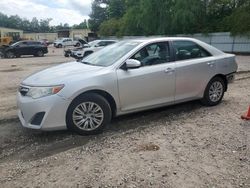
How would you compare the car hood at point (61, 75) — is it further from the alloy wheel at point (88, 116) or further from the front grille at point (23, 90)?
the alloy wheel at point (88, 116)

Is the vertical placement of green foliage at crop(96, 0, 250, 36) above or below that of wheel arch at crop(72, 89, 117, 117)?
above

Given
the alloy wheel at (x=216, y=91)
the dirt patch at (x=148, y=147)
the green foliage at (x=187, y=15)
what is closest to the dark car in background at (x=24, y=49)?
the green foliage at (x=187, y=15)

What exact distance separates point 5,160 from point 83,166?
1151 millimetres

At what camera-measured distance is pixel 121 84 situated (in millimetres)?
5445

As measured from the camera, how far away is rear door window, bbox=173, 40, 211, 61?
250 inches

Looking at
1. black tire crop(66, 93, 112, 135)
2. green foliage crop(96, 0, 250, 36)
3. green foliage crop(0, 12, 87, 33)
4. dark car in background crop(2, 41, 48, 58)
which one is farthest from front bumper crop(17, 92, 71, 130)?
green foliage crop(0, 12, 87, 33)

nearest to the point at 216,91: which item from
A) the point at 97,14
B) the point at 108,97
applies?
the point at 108,97

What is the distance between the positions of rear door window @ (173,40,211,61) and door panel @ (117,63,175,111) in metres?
0.39

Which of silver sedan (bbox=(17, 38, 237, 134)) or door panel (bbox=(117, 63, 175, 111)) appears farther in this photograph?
door panel (bbox=(117, 63, 175, 111))

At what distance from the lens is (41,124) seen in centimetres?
489

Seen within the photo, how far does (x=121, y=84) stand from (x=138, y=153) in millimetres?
1398

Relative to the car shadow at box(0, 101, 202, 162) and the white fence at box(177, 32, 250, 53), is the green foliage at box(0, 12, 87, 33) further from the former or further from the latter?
the car shadow at box(0, 101, 202, 162)

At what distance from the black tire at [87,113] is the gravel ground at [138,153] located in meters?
0.13

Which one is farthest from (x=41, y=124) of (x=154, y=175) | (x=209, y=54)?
(x=209, y=54)
